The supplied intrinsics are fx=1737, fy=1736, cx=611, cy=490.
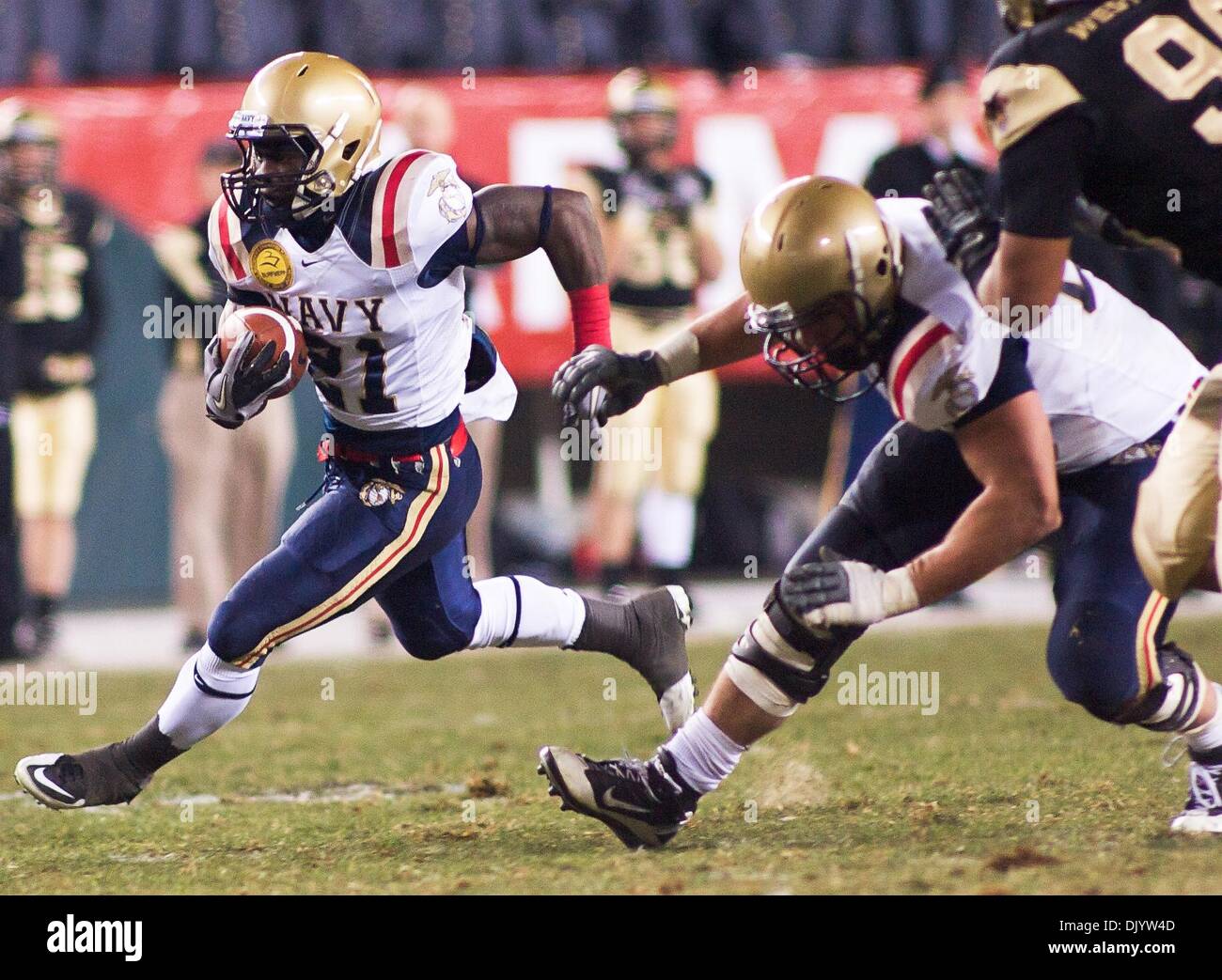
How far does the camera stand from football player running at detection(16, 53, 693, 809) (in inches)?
134

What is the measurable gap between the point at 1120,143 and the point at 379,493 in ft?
5.23

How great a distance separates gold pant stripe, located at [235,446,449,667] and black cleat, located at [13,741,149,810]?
362 millimetres

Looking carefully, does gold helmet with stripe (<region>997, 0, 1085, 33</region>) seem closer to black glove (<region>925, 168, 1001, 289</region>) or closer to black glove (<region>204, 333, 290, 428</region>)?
black glove (<region>925, 168, 1001, 289</region>)

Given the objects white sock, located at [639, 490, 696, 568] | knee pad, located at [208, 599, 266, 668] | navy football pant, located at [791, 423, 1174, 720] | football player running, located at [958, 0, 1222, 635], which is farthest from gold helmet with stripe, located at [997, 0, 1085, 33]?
white sock, located at [639, 490, 696, 568]

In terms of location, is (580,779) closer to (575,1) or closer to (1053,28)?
(1053,28)

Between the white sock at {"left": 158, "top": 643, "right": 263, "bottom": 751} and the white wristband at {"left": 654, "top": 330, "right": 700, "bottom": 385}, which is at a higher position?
the white wristband at {"left": 654, "top": 330, "right": 700, "bottom": 385}

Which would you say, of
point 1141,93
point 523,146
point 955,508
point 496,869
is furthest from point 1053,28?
point 523,146

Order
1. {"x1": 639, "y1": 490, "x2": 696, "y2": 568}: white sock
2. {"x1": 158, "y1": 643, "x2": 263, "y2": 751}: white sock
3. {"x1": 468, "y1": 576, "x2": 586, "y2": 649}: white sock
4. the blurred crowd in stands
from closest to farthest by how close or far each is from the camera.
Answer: {"x1": 158, "y1": 643, "x2": 263, "y2": 751}: white sock < {"x1": 468, "y1": 576, "x2": 586, "y2": 649}: white sock < {"x1": 639, "y1": 490, "x2": 696, "y2": 568}: white sock < the blurred crowd in stands

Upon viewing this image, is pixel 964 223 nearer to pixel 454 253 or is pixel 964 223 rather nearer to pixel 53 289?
pixel 454 253

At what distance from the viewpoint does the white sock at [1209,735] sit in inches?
133

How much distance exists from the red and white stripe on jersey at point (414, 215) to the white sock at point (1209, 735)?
5.76ft

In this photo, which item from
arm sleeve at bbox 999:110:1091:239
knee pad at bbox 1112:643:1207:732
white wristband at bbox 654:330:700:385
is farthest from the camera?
white wristband at bbox 654:330:700:385

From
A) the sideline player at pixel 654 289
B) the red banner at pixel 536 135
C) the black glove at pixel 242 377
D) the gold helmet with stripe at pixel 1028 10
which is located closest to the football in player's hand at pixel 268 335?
the black glove at pixel 242 377

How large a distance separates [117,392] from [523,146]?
2018 millimetres
